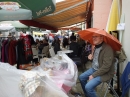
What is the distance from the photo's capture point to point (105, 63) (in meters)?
2.90

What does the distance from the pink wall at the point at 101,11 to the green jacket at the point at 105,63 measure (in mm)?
2504

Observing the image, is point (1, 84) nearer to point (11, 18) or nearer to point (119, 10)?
point (11, 18)

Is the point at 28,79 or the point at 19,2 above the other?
the point at 19,2

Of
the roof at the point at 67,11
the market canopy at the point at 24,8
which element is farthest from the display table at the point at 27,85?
the roof at the point at 67,11

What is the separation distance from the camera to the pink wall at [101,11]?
5289 mm

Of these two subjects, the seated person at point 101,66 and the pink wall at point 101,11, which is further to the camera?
the pink wall at point 101,11

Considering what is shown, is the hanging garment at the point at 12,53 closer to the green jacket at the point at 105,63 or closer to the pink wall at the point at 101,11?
the pink wall at the point at 101,11

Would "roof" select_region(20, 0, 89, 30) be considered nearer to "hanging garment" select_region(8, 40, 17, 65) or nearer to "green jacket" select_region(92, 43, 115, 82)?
"hanging garment" select_region(8, 40, 17, 65)

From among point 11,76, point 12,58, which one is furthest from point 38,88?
point 12,58

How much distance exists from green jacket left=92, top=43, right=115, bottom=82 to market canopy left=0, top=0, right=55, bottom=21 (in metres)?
1.37

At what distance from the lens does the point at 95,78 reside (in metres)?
2.99

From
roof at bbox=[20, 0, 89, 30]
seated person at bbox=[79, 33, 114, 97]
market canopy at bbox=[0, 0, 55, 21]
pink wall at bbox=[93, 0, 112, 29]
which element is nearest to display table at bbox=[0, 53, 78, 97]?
seated person at bbox=[79, 33, 114, 97]

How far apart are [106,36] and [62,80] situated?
3.79ft

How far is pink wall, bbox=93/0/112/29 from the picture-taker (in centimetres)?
529
